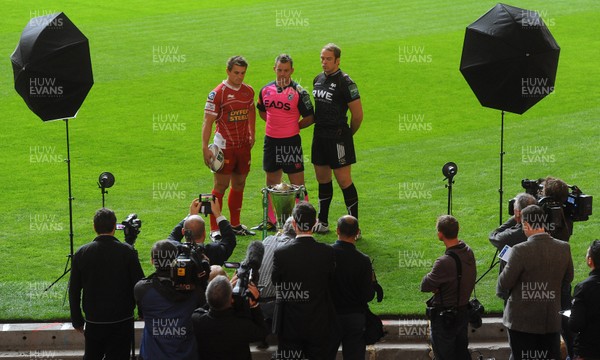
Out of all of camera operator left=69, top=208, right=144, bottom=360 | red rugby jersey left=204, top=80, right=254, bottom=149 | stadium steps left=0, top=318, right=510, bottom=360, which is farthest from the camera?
red rugby jersey left=204, top=80, right=254, bottom=149

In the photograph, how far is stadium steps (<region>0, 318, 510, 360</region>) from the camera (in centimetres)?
999

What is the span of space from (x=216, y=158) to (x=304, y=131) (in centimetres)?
606

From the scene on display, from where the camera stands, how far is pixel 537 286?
8656 millimetres

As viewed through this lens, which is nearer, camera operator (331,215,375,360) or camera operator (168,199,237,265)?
camera operator (331,215,375,360)

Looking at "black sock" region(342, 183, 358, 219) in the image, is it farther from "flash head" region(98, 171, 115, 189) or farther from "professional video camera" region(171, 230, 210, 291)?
"professional video camera" region(171, 230, 210, 291)

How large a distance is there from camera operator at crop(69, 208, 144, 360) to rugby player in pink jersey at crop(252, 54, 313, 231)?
13.7 feet

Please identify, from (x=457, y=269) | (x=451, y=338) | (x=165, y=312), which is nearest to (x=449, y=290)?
(x=457, y=269)

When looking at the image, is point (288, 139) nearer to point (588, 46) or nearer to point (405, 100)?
point (405, 100)

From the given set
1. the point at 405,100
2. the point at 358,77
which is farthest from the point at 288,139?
the point at 358,77

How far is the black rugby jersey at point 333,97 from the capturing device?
12.4 meters

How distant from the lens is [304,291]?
27.7 feet

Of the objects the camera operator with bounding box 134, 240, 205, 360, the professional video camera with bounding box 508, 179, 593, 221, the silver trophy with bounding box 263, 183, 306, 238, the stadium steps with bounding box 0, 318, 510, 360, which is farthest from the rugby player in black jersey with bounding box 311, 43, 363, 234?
the camera operator with bounding box 134, 240, 205, 360

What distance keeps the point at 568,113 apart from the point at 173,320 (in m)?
12.8

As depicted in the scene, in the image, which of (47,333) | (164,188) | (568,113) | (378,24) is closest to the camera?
(47,333)
